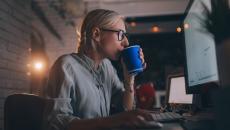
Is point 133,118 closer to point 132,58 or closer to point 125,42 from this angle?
point 132,58

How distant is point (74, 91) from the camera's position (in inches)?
47.6

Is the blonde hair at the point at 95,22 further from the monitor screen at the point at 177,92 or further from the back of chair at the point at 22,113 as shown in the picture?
the monitor screen at the point at 177,92

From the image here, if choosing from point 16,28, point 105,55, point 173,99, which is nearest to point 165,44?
point 16,28

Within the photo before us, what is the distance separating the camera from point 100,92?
53.2 inches

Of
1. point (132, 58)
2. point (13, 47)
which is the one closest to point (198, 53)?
point (132, 58)

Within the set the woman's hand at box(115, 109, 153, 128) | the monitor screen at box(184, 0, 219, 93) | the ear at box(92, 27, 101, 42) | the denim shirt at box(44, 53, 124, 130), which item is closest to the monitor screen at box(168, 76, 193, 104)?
the monitor screen at box(184, 0, 219, 93)

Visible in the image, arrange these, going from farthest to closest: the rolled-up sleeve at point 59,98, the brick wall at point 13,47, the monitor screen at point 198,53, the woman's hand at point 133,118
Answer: the brick wall at point 13,47
the monitor screen at point 198,53
the rolled-up sleeve at point 59,98
the woman's hand at point 133,118

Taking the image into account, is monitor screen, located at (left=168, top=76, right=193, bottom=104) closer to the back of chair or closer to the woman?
the woman

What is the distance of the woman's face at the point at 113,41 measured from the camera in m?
1.38

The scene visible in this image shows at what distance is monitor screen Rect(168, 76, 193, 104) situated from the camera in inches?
76.1

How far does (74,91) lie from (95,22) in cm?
33

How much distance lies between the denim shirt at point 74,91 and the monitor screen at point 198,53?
1.23 ft

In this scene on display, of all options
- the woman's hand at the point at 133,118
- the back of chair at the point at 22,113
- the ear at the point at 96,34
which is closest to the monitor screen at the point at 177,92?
the ear at the point at 96,34

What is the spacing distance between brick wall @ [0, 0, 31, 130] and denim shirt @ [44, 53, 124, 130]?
1.67 m
